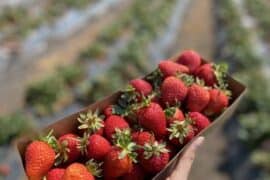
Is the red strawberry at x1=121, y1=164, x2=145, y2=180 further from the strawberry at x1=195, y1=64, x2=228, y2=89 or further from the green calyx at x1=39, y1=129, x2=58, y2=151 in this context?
the strawberry at x1=195, y1=64, x2=228, y2=89

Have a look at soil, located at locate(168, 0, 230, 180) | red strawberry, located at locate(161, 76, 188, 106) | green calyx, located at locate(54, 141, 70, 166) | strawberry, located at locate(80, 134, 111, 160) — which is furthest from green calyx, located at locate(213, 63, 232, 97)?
soil, located at locate(168, 0, 230, 180)

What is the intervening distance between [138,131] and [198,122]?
243 mm

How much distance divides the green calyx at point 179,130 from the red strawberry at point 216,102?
24 cm

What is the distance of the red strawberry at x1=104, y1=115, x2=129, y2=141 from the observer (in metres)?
1.85

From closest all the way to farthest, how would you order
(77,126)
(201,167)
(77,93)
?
(77,126) < (201,167) < (77,93)

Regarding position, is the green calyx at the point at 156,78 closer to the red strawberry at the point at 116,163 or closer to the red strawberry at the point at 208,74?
the red strawberry at the point at 208,74

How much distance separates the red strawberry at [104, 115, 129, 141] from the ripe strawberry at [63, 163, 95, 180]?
180 mm

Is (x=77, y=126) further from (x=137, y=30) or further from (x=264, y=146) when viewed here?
(x=137, y=30)

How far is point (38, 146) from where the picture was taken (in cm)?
173

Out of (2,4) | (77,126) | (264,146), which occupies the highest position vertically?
(2,4)

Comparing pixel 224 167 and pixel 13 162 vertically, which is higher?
pixel 13 162

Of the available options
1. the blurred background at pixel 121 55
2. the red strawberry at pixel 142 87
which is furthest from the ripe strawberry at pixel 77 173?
the blurred background at pixel 121 55

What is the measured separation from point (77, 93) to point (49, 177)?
12.5 feet

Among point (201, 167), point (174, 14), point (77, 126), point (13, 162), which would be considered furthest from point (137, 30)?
point (77, 126)
